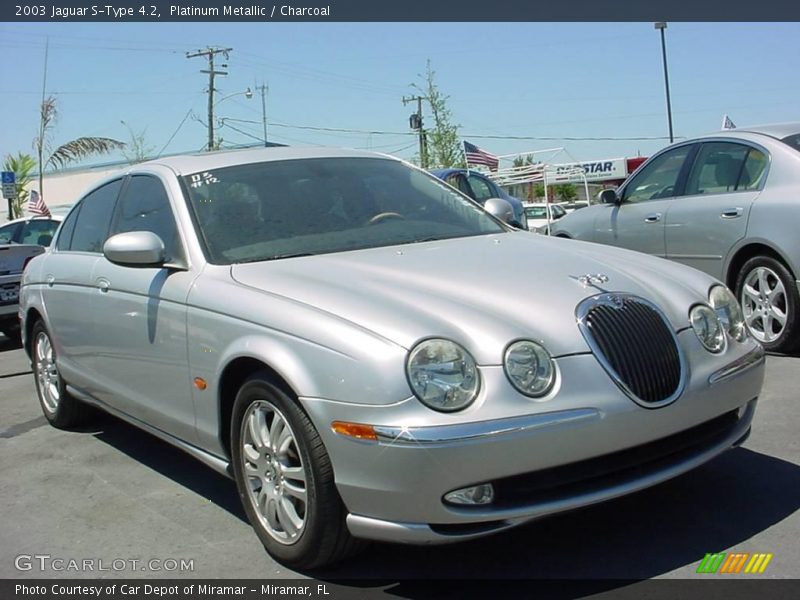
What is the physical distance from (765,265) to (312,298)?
4076 millimetres

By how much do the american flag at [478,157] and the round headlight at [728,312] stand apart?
70.9 feet

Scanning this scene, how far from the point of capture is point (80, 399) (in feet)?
17.4

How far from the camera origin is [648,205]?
737 cm

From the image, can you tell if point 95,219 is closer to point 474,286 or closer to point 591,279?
point 474,286

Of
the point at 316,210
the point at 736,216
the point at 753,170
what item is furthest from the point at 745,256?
the point at 316,210

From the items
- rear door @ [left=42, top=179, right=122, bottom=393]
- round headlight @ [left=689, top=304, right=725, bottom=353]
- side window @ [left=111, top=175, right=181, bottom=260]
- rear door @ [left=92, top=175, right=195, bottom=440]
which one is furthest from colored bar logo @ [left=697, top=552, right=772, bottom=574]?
rear door @ [left=42, top=179, right=122, bottom=393]

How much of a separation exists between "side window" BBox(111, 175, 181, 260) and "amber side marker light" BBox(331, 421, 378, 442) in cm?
150

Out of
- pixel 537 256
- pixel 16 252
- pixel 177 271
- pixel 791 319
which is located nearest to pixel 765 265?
pixel 791 319

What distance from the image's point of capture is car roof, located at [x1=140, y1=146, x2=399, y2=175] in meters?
4.49

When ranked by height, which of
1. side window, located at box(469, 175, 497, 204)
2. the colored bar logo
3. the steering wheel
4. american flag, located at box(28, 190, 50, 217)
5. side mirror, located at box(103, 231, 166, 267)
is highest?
american flag, located at box(28, 190, 50, 217)

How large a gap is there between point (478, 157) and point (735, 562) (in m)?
22.7

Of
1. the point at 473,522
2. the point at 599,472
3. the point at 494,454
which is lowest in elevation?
the point at 473,522

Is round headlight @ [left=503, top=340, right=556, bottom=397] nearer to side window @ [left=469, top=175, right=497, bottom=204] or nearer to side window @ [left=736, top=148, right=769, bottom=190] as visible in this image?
side window @ [left=736, top=148, right=769, bottom=190]

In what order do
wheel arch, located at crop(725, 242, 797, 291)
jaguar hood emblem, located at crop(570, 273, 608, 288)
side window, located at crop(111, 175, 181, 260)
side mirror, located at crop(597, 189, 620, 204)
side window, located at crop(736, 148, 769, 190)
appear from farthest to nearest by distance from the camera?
side mirror, located at crop(597, 189, 620, 204) → side window, located at crop(736, 148, 769, 190) → wheel arch, located at crop(725, 242, 797, 291) → side window, located at crop(111, 175, 181, 260) → jaguar hood emblem, located at crop(570, 273, 608, 288)
